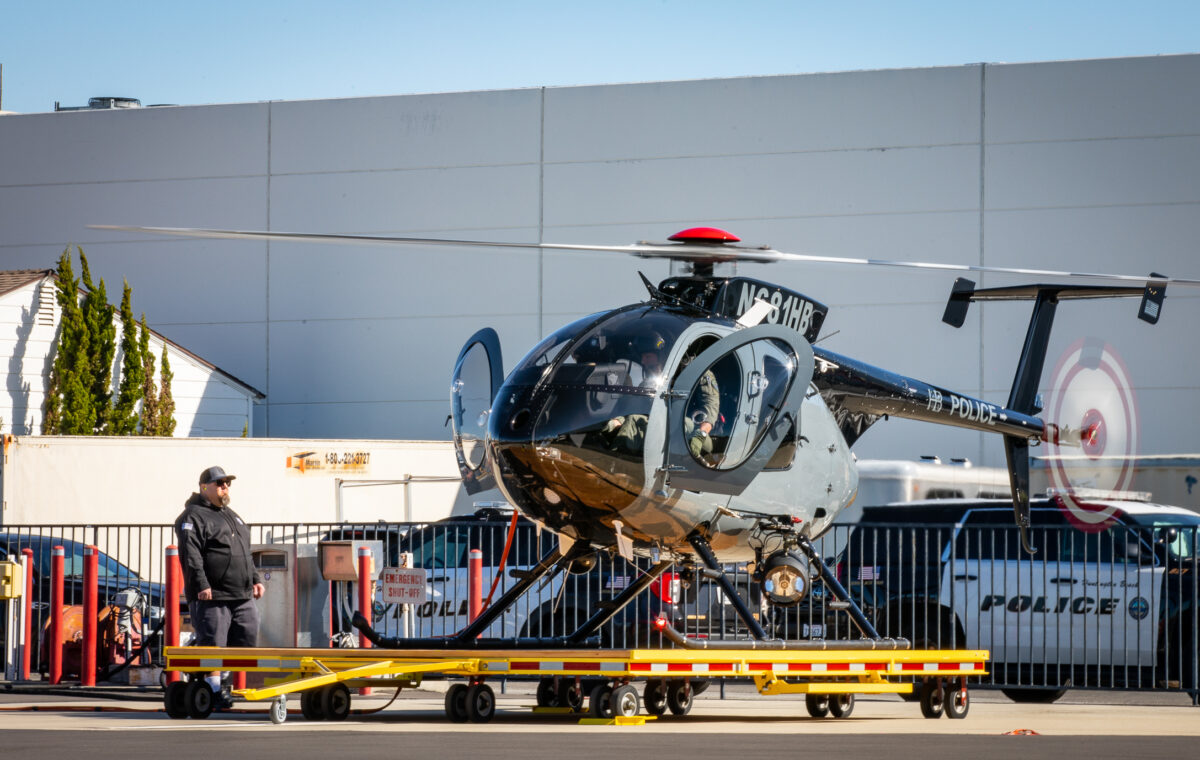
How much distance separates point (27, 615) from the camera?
14.0 m

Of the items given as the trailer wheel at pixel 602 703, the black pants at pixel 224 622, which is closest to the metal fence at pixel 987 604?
the black pants at pixel 224 622

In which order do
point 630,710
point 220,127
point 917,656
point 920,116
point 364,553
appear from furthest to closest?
point 220,127 < point 920,116 < point 364,553 < point 917,656 < point 630,710

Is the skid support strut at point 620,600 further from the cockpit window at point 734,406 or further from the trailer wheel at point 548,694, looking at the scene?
the cockpit window at point 734,406

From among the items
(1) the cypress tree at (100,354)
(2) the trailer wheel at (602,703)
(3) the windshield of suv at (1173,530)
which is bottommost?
(2) the trailer wheel at (602,703)

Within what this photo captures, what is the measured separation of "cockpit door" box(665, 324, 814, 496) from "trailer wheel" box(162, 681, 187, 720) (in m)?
3.87

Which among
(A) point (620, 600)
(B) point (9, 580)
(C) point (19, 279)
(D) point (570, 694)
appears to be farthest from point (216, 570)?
(C) point (19, 279)

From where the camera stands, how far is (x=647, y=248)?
1019cm

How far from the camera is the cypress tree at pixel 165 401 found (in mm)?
28344

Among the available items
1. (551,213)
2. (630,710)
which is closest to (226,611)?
(630,710)

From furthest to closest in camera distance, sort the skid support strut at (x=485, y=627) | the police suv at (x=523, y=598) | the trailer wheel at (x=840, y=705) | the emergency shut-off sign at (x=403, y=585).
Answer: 1. the police suv at (x=523, y=598)
2. the emergency shut-off sign at (x=403, y=585)
3. the trailer wheel at (x=840, y=705)
4. the skid support strut at (x=485, y=627)

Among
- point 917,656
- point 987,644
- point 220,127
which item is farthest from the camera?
point 220,127

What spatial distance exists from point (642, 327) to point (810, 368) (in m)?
1.28

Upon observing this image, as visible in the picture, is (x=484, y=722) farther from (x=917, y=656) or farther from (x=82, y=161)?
(x=82, y=161)

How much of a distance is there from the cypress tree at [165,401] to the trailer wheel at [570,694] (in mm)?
18790
